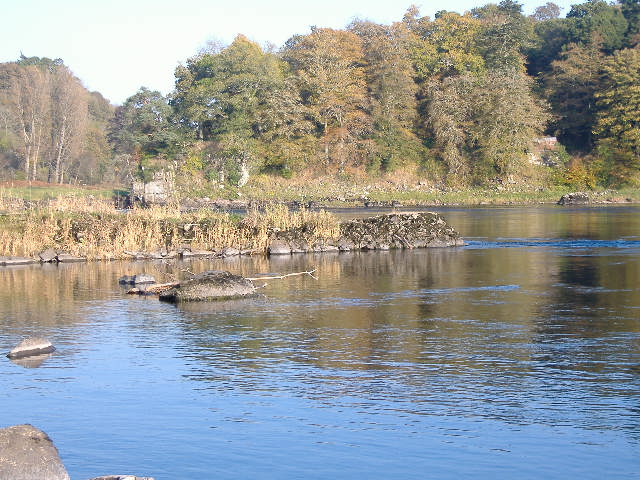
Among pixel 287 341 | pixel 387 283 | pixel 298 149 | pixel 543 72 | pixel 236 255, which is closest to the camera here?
pixel 287 341

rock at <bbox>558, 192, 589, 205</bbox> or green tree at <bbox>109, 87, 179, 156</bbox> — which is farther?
green tree at <bbox>109, 87, 179, 156</bbox>

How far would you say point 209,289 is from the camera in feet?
75.3

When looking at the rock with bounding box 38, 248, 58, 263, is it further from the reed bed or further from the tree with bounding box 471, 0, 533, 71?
the tree with bounding box 471, 0, 533, 71

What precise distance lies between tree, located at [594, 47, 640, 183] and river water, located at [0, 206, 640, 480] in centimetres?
6195

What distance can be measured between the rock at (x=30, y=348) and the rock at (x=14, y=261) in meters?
18.0

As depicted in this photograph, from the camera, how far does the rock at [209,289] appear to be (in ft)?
75.3

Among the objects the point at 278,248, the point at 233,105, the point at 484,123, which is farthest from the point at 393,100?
the point at 278,248

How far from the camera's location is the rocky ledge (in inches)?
1513

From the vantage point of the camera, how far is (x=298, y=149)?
87.8 m

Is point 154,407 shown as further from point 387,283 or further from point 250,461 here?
point 387,283

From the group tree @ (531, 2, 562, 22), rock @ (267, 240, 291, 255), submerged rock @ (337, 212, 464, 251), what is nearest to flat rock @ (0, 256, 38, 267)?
rock @ (267, 240, 291, 255)

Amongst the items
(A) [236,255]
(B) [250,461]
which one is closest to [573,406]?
(B) [250,461]

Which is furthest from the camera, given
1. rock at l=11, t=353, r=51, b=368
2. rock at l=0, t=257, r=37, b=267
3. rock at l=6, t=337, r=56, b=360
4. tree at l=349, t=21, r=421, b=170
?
tree at l=349, t=21, r=421, b=170

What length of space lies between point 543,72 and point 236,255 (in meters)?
72.8
